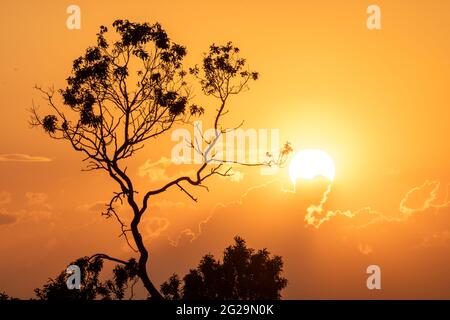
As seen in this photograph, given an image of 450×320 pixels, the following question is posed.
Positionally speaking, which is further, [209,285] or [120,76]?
[209,285]

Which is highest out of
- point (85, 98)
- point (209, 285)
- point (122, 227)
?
point (85, 98)

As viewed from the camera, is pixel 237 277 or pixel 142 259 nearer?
pixel 142 259

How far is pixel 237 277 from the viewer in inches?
2233

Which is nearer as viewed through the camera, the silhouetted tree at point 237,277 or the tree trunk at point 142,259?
the tree trunk at point 142,259

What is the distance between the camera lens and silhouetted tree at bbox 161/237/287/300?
2208 inches

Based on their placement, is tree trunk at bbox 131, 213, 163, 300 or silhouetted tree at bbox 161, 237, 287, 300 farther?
silhouetted tree at bbox 161, 237, 287, 300

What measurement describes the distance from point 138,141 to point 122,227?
15.9 ft

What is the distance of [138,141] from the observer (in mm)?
40375

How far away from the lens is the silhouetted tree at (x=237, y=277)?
184ft

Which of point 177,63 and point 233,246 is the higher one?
point 177,63
